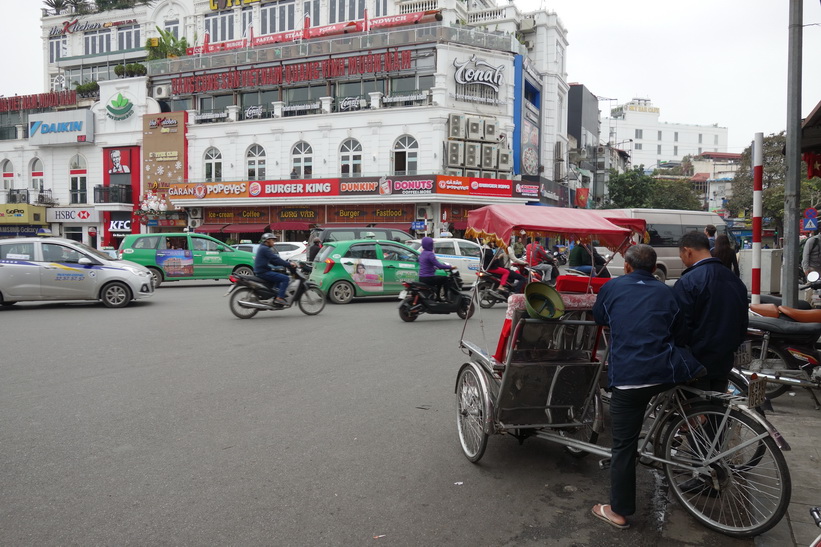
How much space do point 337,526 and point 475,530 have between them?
0.76 m

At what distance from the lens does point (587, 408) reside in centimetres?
434

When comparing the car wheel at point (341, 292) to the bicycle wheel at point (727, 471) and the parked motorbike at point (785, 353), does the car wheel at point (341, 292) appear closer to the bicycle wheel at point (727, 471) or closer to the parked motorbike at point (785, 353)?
the parked motorbike at point (785, 353)

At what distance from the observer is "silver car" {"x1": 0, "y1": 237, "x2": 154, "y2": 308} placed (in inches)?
509

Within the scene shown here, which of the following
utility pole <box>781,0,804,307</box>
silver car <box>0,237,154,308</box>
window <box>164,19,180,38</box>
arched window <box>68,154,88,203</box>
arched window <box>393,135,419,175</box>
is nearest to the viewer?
utility pole <box>781,0,804,307</box>

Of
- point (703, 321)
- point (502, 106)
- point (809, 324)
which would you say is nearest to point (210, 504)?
point (703, 321)

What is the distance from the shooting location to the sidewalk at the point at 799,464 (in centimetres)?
336

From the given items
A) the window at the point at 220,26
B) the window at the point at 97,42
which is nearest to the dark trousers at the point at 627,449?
the window at the point at 220,26

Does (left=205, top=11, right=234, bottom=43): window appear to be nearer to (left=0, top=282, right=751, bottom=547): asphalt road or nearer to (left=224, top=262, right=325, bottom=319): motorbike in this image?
(left=224, top=262, right=325, bottom=319): motorbike

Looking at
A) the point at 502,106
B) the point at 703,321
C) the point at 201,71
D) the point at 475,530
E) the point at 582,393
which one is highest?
the point at 201,71

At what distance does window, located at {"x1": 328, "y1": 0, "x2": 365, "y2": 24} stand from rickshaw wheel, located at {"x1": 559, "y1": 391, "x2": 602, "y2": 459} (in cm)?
4202

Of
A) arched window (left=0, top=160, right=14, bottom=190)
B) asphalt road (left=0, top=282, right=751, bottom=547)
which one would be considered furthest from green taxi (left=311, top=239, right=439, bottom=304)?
arched window (left=0, top=160, right=14, bottom=190)

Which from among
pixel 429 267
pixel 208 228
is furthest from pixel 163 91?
pixel 429 267

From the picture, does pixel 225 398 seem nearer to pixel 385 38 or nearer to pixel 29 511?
pixel 29 511

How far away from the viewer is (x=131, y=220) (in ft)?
134
